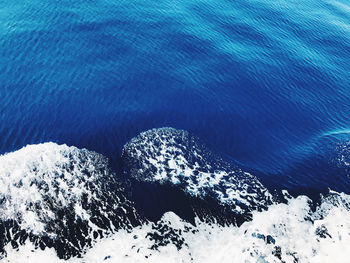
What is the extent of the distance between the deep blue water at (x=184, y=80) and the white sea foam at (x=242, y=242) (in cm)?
777

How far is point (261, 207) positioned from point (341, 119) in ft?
133

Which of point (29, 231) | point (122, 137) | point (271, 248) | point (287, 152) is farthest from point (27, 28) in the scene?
point (271, 248)

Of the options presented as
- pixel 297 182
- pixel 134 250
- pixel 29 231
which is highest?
pixel 297 182

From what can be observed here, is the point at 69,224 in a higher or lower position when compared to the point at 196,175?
lower

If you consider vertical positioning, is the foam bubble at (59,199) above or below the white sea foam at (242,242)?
below

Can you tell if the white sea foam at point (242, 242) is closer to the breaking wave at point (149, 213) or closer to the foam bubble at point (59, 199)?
the breaking wave at point (149, 213)

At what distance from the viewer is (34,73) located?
235ft

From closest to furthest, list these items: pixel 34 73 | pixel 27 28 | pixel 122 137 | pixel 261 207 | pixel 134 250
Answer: pixel 134 250, pixel 261 207, pixel 122 137, pixel 34 73, pixel 27 28

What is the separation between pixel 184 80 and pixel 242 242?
45920 millimetres

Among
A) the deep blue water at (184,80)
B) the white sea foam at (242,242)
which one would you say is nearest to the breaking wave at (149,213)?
the white sea foam at (242,242)

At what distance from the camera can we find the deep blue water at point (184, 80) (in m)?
61.0

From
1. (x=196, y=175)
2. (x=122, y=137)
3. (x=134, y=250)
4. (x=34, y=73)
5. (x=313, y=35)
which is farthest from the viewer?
(x=313, y=35)

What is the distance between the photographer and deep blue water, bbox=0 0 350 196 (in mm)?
61031

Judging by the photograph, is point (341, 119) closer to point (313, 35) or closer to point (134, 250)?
point (313, 35)
